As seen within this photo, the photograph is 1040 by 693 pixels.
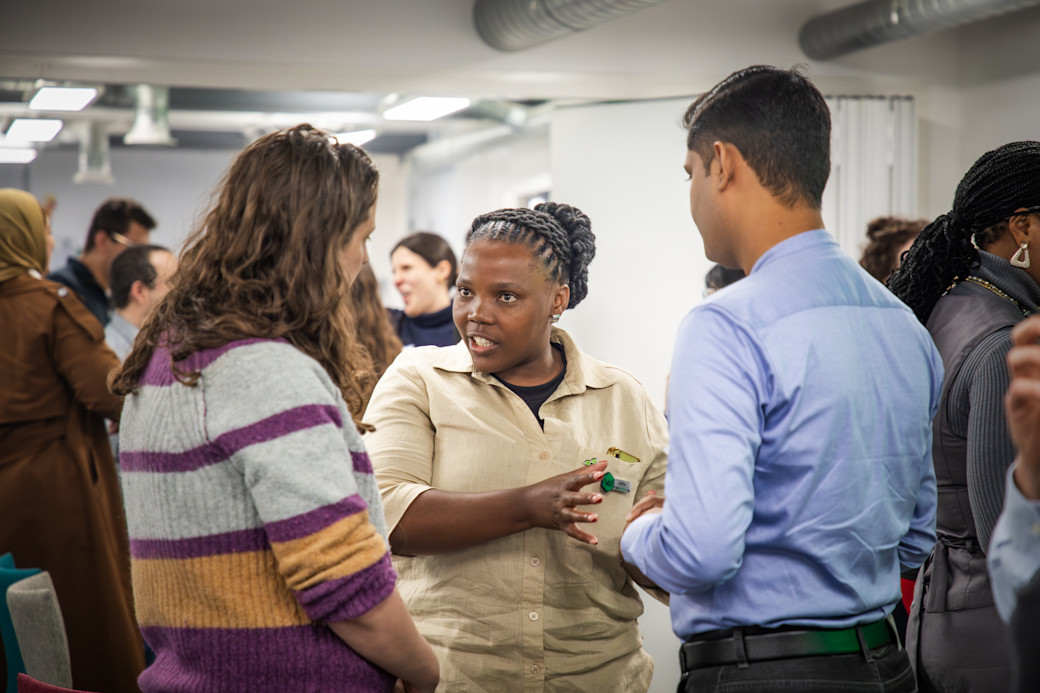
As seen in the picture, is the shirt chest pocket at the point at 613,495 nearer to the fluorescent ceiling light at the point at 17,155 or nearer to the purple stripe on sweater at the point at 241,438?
the purple stripe on sweater at the point at 241,438

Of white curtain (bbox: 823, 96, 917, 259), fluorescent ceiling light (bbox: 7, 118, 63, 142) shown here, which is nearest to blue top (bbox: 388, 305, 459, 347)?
white curtain (bbox: 823, 96, 917, 259)

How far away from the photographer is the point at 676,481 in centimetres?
122

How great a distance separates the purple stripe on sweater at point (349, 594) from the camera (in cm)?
117

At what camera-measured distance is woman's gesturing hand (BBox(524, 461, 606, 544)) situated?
1.54 meters

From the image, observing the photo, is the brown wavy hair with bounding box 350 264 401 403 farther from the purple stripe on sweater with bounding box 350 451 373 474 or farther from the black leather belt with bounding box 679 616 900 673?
the black leather belt with bounding box 679 616 900 673

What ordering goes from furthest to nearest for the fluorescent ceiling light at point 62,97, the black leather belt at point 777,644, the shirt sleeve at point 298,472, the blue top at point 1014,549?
1. the fluorescent ceiling light at point 62,97
2. the black leather belt at point 777,644
3. the shirt sleeve at point 298,472
4. the blue top at point 1014,549

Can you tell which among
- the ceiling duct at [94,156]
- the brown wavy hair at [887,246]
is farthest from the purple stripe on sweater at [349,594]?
the ceiling duct at [94,156]

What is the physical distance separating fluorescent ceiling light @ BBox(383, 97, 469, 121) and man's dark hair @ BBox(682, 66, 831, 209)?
4376mm

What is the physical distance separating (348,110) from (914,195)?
180 inches

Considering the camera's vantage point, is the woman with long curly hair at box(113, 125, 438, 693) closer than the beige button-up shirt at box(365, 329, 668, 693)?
Yes

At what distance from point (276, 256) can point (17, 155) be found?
7.57 m

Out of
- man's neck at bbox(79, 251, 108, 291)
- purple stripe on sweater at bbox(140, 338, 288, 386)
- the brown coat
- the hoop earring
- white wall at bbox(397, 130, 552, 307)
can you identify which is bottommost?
the brown coat

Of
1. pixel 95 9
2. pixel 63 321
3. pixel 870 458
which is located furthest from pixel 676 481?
pixel 95 9

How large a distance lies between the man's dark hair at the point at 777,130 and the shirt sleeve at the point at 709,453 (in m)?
0.24
